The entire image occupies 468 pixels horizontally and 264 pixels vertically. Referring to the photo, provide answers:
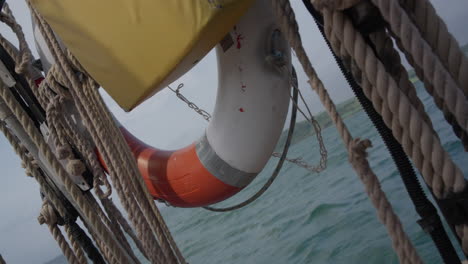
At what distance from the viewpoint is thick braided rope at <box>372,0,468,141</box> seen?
0.47 metres

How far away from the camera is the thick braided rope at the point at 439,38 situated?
0.49 metres

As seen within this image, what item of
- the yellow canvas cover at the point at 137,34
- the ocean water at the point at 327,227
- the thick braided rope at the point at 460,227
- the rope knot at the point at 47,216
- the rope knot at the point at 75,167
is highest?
the yellow canvas cover at the point at 137,34

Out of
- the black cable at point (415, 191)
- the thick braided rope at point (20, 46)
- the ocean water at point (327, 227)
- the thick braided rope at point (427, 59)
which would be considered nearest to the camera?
the thick braided rope at point (427, 59)

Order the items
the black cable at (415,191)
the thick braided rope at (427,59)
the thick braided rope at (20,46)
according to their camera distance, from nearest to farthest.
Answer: the thick braided rope at (427,59)
the black cable at (415,191)
the thick braided rope at (20,46)

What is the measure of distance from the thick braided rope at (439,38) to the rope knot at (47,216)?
1163 millimetres

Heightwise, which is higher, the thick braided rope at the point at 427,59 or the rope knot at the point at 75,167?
the rope knot at the point at 75,167

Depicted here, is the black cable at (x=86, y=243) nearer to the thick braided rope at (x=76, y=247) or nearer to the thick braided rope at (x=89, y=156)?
the thick braided rope at (x=76, y=247)

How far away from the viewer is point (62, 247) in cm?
109

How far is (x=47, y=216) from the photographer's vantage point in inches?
45.5

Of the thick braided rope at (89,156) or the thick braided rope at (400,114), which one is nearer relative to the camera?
the thick braided rope at (400,114)

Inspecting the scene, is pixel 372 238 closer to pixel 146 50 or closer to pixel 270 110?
pixel 270 110

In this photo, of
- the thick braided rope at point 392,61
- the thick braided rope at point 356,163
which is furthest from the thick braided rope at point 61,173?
the thick braided rope at point 392,61

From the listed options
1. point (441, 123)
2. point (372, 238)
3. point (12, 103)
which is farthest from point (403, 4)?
point (441, 123)

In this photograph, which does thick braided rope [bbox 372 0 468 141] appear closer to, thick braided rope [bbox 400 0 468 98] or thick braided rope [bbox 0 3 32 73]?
thick braided rope [bbox 400 0 468 98]
